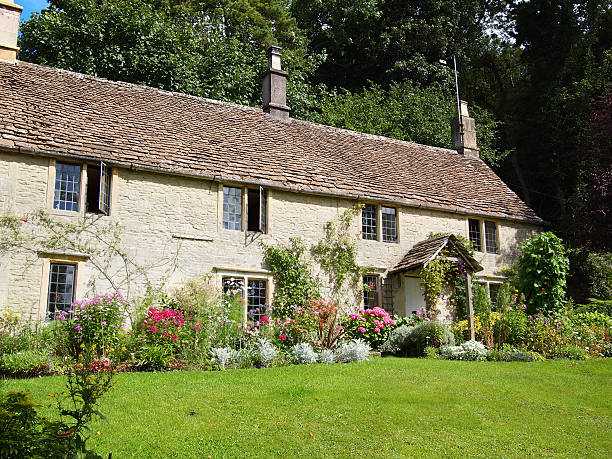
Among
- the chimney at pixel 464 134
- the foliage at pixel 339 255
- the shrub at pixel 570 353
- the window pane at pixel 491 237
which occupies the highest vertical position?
the chimney at pixel 464 134

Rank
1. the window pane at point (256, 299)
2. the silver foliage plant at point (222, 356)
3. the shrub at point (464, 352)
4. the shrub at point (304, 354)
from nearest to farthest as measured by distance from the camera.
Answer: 1. the silver foliage plant at point (222, 356)
2. the shrub at point (304, 354)
3. the shrub at point (464, 352)
4. the window pane at point (256, 299)

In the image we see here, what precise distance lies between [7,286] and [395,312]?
35.4ft

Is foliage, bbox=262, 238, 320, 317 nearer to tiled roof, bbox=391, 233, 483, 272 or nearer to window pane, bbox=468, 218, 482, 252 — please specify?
tiled roof, bbox=391, 233, 483, 272

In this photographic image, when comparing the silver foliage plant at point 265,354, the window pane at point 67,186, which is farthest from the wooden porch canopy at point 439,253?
the window pane at point 67,186

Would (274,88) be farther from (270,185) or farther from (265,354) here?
(265,354)

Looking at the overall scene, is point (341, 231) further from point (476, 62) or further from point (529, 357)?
point (476, 62)

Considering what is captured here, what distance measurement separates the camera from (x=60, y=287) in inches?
549

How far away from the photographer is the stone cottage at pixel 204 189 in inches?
558

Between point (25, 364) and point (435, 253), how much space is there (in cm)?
1116

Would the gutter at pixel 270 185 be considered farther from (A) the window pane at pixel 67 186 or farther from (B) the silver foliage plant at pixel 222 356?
(B) the silver foliage plant at pixel 222 356

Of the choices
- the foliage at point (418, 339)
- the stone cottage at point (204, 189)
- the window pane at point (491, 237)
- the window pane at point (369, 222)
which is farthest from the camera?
the window pane at point (491, 237)

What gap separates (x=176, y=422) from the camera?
8.43m

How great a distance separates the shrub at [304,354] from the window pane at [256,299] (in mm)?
2643

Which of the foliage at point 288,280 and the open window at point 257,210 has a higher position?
the open window at point 257,210
